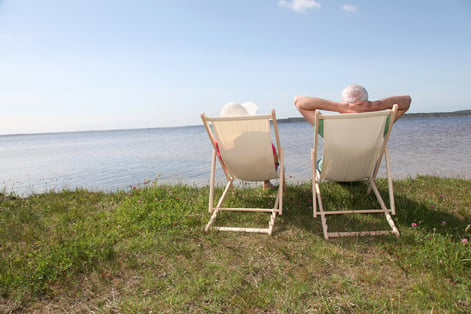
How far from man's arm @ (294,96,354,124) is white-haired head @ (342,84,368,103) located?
3.1 inches

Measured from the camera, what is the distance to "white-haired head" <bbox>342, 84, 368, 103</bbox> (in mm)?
3211

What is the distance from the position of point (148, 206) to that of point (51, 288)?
1.56 m

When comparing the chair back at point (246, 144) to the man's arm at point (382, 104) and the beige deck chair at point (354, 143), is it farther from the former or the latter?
the man's arm at point (382, 104)

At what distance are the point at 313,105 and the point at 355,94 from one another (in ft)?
1.41

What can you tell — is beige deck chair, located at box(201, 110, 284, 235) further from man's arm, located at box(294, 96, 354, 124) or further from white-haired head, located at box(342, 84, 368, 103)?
white-haired head, located at box(342, 84, 368, 103)

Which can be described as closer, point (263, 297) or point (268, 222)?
point (263, 297)

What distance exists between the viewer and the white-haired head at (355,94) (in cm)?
321

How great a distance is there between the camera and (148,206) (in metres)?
3.80

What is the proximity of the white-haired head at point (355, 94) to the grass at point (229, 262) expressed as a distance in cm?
120

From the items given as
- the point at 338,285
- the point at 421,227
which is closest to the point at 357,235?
the point at 421,227

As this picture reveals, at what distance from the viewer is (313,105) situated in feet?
10.9

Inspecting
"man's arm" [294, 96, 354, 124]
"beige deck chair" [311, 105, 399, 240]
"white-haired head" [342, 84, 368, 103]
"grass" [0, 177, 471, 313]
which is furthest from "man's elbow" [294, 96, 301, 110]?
"grass" [0, 177, 471, 313]

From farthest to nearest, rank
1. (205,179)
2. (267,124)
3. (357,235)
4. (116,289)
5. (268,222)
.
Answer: (205,179) < (268,222) < (267,124) < (357,235) < (116,289)

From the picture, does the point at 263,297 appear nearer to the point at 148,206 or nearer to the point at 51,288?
the point at 51,288
